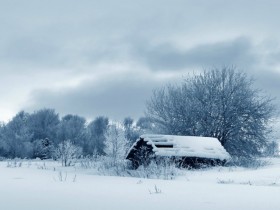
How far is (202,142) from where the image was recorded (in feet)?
73.6

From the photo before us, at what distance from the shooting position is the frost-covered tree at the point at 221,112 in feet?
92.9

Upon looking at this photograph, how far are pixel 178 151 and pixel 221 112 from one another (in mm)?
9733

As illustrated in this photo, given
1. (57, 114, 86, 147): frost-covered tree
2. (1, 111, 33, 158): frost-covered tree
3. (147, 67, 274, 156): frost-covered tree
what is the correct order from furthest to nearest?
(57, 114, 86, 147): frost-covered tree → (1, 111, 33, 158): frost-covered tree → (147, 67, 274, 156): frost-covered tree


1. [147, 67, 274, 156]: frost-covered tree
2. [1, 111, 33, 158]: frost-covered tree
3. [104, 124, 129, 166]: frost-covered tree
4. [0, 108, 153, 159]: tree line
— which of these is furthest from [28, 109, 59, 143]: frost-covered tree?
[147, 67, 274, 156]: frost-covered tree

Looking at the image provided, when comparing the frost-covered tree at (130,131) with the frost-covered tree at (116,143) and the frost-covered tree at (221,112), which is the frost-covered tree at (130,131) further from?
the frost-covered tree at (221,112)

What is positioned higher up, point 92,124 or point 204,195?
point 92,124

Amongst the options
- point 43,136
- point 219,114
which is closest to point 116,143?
point 219,114

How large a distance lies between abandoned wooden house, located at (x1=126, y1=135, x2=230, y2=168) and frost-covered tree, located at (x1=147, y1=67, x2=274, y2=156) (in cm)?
637

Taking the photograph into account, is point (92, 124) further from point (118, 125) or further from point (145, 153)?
point (145, 153)

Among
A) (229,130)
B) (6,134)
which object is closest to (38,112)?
(6,134)

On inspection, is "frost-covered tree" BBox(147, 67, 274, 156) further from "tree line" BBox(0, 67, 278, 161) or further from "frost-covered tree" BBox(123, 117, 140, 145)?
"frost-covered tree" BBox(123, 117, 140, 145)

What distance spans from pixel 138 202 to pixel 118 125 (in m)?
35.9

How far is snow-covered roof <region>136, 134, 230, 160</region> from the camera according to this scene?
66.6ft

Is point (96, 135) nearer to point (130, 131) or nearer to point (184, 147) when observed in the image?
point (130, 131)
